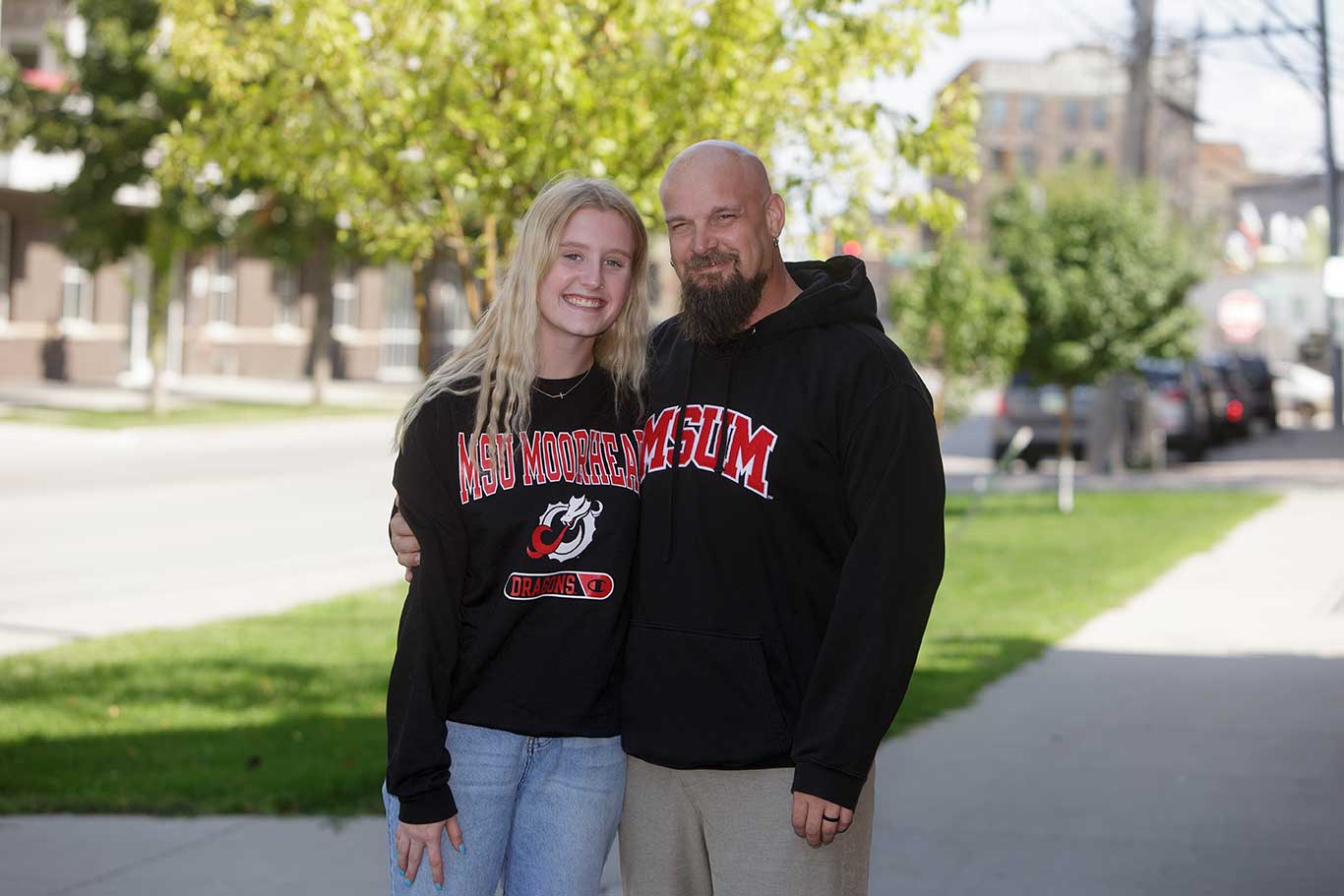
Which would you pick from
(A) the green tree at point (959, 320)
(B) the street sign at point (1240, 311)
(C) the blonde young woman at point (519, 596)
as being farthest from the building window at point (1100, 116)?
(C) the blonde young woman at point (519, 596)

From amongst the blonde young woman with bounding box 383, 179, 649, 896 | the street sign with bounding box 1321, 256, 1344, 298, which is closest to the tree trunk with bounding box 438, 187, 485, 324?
the blonde young woman with bounding box 383, 179, 649, 896

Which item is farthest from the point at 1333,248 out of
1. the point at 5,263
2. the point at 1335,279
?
the point at 5,263

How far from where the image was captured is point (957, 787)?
6621mm

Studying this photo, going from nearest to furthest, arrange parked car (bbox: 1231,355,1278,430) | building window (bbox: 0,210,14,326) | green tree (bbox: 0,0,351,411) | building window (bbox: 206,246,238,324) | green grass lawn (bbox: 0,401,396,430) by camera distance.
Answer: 1. green grass lawn (bbox: 0,401,396,430)
2. green tree (bbox: 0,0,351,411)
3. building window (bbox: 0,210,14,326)
4. building window (bbox: 206,246,238,324)
5. parked car (bbox: 1231,355,1278,430)

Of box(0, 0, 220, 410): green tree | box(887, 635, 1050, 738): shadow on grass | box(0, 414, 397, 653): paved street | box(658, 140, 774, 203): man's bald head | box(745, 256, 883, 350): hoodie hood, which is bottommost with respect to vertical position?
box(0, 414, 397, 653): paved street

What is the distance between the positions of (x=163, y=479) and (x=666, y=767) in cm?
1740

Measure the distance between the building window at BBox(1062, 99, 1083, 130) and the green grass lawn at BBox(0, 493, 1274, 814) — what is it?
98.5 meters

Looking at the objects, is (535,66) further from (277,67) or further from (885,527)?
(885,527)

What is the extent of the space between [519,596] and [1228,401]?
110 feet

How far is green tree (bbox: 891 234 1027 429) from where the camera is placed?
18188 mm

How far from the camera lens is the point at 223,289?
39438mm

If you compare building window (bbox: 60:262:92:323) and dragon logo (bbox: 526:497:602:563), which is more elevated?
building window (bbox: 60:262:92:323)

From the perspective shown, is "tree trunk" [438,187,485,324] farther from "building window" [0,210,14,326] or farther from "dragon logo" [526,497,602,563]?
"building window" [0,210,14,326]

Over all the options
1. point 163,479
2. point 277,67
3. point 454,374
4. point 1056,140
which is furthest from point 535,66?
point 1056,140
